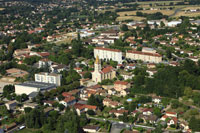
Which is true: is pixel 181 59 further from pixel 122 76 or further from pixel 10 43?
pixel 10 43

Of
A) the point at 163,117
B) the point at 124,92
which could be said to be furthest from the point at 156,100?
the point at 163,117

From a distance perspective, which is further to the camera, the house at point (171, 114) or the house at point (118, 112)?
the house at point (118, 112)

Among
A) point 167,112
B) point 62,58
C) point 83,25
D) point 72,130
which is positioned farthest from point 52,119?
point 83,25

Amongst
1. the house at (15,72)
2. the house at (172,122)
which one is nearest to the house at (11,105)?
the house at (15,72)

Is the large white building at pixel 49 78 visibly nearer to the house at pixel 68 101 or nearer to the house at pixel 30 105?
the house at pixel 68 101

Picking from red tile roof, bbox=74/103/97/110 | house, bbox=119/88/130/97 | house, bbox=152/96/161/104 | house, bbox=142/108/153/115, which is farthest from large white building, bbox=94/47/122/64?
house, bbox=142/108/153/115

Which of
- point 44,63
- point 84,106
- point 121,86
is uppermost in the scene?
point 44,63

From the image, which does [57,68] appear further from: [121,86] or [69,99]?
[69,99]
